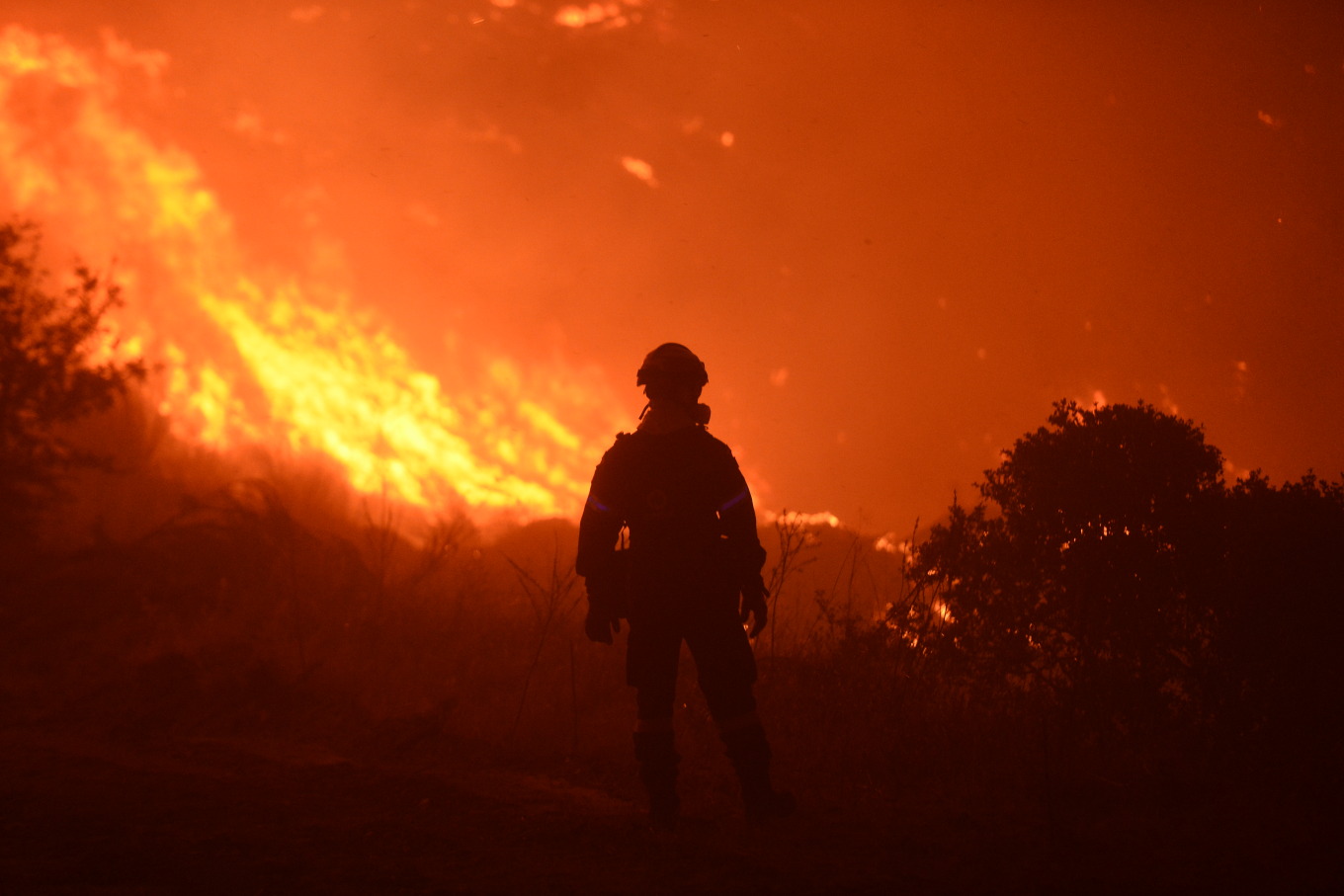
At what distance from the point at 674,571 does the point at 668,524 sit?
255mm

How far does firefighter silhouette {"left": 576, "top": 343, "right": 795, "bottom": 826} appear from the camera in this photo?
4.08 metres

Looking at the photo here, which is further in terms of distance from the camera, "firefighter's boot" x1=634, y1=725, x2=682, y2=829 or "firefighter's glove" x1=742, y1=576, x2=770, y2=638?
"firefighter's glove" x1=742, y1=576, x2=770, y2=638

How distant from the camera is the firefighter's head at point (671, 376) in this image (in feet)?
14.7

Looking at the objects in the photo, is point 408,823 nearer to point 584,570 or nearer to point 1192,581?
point 584,570

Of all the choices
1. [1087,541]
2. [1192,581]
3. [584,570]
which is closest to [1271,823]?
[1192,581]

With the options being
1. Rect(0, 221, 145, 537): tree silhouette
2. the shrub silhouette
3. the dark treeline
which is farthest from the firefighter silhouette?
Rect(0, 221, 145, 537): tree silhouette

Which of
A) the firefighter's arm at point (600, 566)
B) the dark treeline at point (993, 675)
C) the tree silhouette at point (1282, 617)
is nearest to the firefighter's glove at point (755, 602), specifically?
the firefighter's arm at point (600, 566)

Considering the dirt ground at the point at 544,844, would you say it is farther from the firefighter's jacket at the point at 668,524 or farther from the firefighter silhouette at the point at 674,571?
the firefighter's jacket at the point at 668,524

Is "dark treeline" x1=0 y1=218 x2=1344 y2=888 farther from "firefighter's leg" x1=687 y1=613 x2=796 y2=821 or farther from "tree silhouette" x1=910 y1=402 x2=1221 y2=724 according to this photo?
"firefighter's leg" x1=687 y1=613 x2=796 y2=821

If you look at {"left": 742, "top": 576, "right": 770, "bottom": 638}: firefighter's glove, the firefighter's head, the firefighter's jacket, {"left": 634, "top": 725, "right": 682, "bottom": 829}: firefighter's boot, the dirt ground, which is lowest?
the dirt ground

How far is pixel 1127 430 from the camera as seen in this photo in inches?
242

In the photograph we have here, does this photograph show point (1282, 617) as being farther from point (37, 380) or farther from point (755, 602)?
point (37, 380)

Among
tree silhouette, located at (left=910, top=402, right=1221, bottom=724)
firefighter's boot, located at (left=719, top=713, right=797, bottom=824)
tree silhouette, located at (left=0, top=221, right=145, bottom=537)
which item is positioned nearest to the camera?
firefighter's boot, located at (left=719, top=713, right=797, bottom=824)

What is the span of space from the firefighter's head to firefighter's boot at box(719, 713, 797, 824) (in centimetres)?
178
